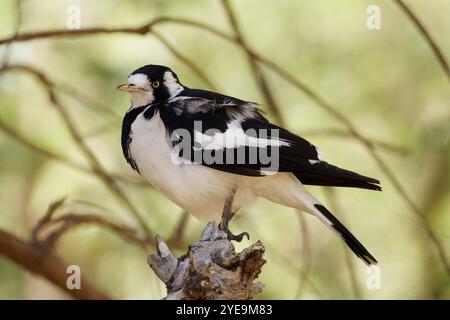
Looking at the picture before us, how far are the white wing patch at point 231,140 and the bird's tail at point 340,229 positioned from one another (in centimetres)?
18

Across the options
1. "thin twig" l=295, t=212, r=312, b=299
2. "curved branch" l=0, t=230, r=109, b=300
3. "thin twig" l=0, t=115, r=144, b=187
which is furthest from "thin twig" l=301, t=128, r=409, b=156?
"curved branch" l=0, t=230, r=109, b=300

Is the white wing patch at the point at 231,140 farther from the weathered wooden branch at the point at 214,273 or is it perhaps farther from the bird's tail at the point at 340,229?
the weathered wooden branch at the point at 214,273

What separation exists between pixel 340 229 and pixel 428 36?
1130mm

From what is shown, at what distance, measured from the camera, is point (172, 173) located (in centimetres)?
248

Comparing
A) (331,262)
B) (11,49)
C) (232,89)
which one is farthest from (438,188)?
(11,49)

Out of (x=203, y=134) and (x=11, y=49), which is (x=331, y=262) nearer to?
(x=203, y=134)

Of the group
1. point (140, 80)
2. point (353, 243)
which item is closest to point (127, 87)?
point (140, 80)

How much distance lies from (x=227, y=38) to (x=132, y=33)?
0.35 meters

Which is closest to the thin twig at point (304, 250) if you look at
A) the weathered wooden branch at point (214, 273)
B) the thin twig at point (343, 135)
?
the thin twig at point (343, 135)

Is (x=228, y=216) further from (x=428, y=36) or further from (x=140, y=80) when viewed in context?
(x=428, y=36)

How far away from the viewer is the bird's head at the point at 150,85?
8.63ft
